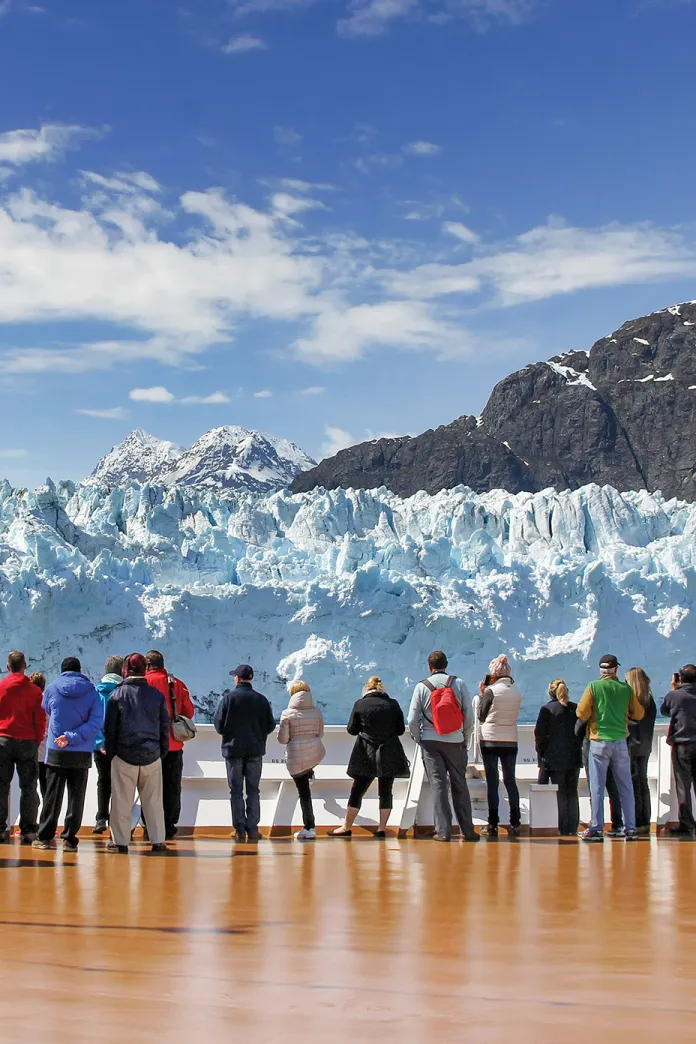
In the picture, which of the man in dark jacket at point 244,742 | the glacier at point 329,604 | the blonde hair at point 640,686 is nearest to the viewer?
the man in dark jacket at point 244,742

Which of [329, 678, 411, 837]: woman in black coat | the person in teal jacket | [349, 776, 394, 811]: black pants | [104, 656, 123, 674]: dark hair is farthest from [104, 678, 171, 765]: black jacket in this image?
[349, 776, 394, 811]: black pants

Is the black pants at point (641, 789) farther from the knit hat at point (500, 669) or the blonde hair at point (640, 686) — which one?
the knit hat at point (500, 669)

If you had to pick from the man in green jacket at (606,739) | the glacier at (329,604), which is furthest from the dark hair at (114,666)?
the glacier at (329,604)

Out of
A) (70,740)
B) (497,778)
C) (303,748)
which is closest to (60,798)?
(70,740)

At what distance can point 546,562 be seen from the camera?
37188 mm

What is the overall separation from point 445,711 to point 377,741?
69cm

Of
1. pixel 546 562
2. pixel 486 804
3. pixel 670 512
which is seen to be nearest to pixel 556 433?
pixel 670 512

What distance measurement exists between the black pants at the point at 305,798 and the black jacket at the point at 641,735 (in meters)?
2.52

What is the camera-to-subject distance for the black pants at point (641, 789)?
941 cm

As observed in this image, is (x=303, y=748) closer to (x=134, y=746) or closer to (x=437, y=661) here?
(x=437, y=661)

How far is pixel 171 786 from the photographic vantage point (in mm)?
8852

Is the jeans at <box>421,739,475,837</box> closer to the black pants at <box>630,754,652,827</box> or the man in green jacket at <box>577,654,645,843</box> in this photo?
the man in green jacket at <box>577,654,645,843</box>

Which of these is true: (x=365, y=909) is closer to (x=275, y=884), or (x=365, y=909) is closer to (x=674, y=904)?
(x=275, y=884)

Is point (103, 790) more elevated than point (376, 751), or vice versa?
point (376, 751)
